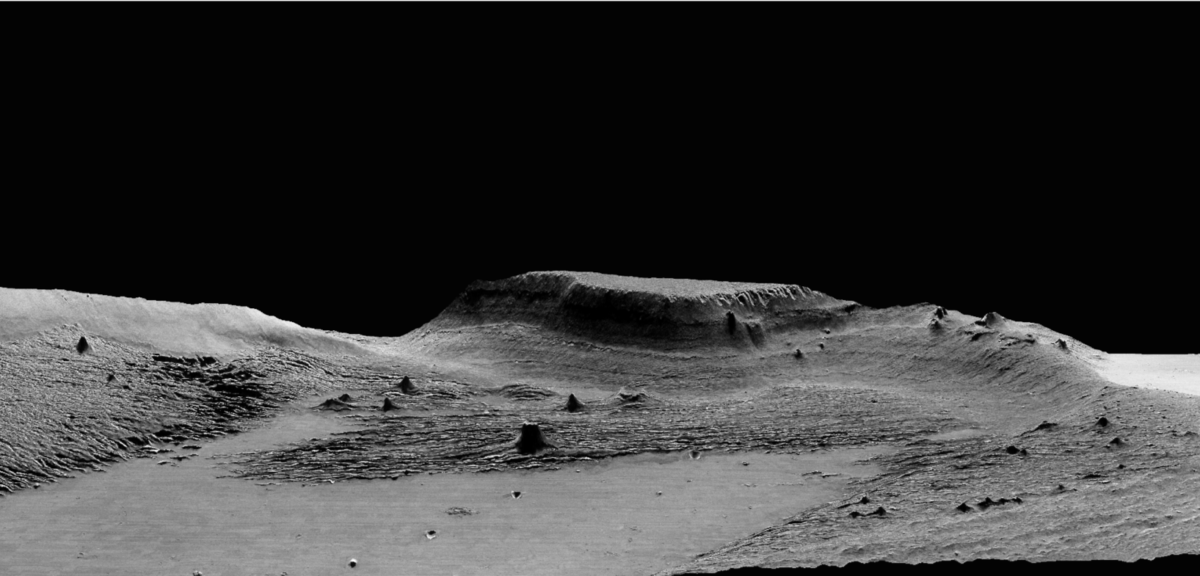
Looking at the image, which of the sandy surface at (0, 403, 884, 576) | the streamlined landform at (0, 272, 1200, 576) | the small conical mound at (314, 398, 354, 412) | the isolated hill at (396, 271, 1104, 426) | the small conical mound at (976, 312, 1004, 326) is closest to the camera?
the sandy surface at (0, 403, 884, 576)

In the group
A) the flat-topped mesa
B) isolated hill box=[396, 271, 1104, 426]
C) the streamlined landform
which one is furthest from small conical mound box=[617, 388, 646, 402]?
the flat-topped mesa

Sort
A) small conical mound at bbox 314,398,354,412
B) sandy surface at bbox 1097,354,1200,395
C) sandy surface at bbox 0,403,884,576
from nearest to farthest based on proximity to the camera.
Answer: sandy surface at bbox 0,403,884,576 < small conical mound at bbox 314,398,354,412 < sandy surface at bbox 1097,354,1200,395

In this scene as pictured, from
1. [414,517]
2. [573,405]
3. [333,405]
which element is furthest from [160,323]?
[414,517]

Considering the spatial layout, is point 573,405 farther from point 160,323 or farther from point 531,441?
point 160,323

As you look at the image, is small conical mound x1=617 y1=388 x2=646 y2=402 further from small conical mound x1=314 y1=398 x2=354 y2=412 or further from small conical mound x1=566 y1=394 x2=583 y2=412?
small conical mound x1=314 y1=398 x2=354 y2=412

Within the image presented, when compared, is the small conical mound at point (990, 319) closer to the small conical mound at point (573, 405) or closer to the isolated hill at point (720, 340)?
the isolated hill at point (720, 340)

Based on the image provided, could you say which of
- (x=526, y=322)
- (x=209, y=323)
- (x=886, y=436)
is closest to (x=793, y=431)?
(x=886, y=436)
